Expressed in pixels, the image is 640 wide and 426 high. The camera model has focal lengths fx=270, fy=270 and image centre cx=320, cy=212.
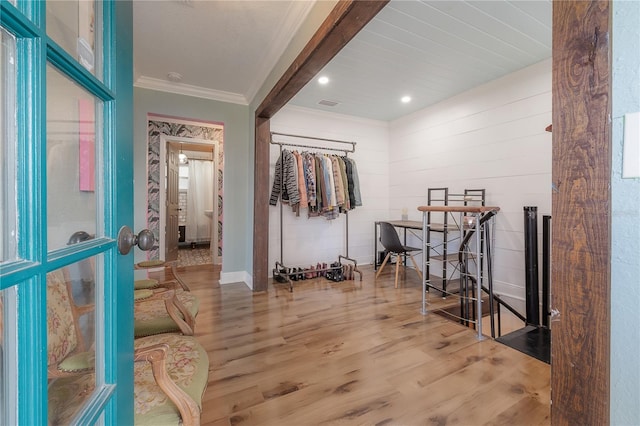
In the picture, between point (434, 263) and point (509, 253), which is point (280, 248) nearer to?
point (434, 263)

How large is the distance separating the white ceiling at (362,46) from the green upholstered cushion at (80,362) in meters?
2.21

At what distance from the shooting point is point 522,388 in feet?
5.05

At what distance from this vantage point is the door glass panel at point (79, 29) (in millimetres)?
436

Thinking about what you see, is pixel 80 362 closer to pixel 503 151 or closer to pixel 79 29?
pixel 79 29

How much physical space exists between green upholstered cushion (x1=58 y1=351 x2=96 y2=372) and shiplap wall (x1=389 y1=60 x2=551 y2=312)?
11.0 feet

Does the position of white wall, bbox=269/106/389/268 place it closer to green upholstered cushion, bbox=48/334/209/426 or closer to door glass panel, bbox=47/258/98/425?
green upholstered cushion, bbox=48/334/209/426

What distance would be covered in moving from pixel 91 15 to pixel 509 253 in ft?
11.7

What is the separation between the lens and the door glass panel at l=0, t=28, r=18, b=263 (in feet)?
1.08

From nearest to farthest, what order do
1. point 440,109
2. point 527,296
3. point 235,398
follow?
point 235,398 → point 527,296 → point 440,109

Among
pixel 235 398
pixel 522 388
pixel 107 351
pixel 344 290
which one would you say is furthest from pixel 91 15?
pixel 344 290

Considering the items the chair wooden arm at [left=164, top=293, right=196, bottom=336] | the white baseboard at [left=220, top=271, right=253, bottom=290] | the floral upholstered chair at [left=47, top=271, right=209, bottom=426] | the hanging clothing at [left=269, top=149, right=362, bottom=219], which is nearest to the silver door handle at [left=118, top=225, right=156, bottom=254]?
the floral upholstered chair at [left=47, top=271, right=209, bottom=426]

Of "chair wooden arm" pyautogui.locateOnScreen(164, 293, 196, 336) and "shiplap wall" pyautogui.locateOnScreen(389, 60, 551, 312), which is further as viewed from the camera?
"shiplap wall" pyautogui.locateOnScreen(389, 60, 551, 312)

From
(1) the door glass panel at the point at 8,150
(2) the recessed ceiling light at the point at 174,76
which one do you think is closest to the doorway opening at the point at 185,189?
(2) the recessed ceiling light at the point at 174,76

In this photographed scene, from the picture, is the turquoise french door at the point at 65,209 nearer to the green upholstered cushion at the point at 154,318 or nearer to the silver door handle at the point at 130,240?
the silver door handle at the point at 130,240
